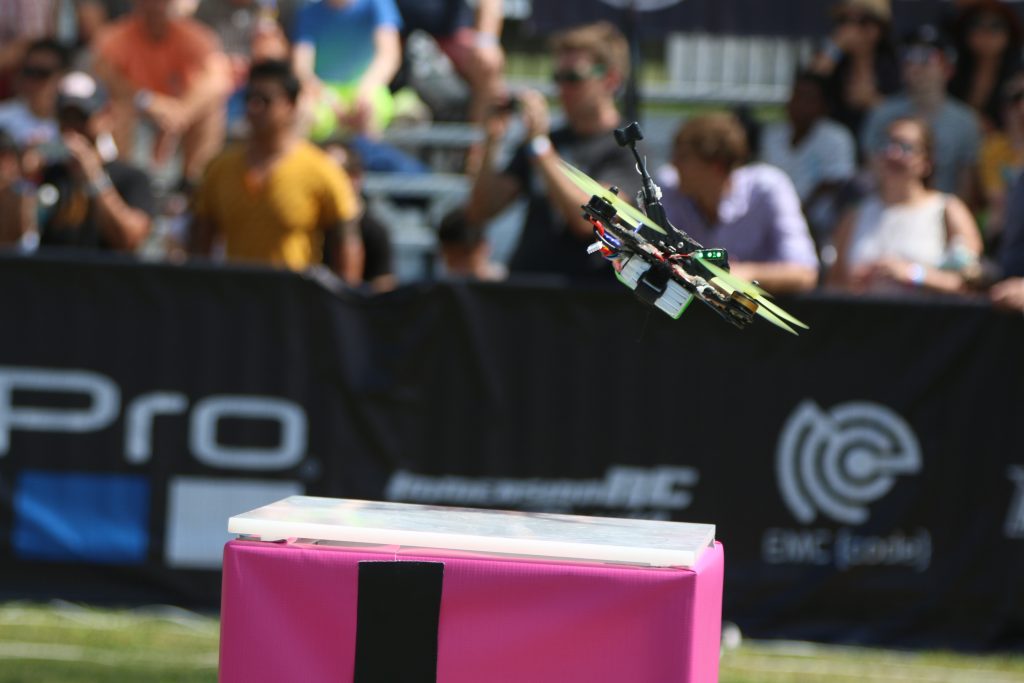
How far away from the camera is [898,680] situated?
20.3ft

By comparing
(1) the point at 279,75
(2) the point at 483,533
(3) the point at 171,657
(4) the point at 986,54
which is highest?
(4) the point at 986,54

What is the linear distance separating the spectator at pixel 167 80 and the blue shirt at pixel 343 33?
626 mm

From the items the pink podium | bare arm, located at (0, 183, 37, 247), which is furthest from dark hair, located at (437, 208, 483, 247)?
the pink podium

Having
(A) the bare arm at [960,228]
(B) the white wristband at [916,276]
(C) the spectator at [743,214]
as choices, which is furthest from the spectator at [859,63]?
(C) the spectator at [743,214]

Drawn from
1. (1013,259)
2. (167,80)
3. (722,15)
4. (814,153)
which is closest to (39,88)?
(167,80)

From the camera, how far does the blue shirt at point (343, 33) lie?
9.69 m

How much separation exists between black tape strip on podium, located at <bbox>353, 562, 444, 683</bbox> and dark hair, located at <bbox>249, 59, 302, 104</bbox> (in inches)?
181

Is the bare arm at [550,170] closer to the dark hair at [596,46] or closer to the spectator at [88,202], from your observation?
the dark hair at [596,46]

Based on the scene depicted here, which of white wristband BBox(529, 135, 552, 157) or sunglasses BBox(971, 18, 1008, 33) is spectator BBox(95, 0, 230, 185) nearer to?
white wristband BBox(529, 135, 552, 157)

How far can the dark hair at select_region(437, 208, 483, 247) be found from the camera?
8.21m

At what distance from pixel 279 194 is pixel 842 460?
297 cm

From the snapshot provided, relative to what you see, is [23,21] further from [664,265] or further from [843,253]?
[664,265]

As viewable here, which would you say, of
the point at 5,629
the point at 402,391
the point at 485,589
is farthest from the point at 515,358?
the point at 485,589

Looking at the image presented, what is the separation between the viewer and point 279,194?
299 inches
